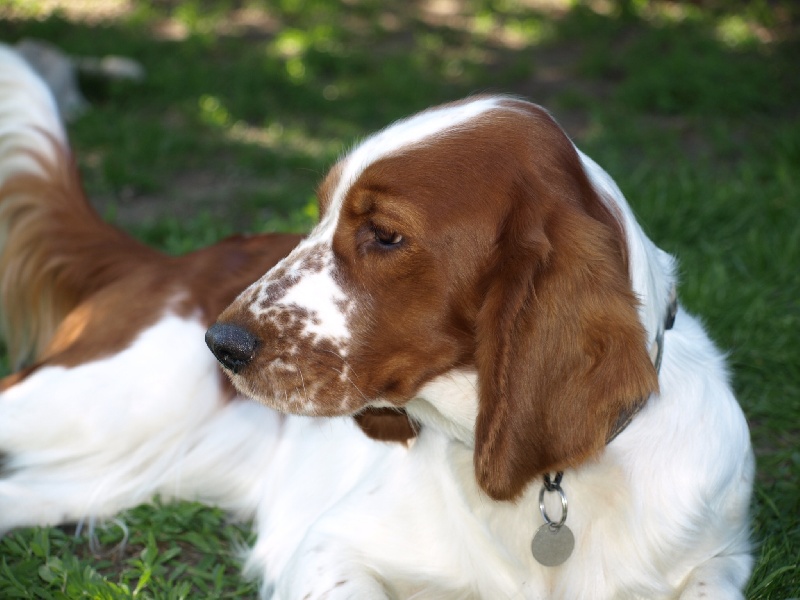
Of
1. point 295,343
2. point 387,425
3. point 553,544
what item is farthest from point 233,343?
point 553,544

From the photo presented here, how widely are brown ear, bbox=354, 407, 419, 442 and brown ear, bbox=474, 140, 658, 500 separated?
456 millimetres

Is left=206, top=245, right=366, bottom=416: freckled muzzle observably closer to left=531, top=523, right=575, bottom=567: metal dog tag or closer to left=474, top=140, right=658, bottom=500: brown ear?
left=474, top=140, right=658, bottom=500: brown ear

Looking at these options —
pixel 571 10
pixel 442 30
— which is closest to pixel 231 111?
pixel 442 30

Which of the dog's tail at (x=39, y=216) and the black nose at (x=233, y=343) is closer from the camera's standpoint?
the black nose at (x=233, y=343)

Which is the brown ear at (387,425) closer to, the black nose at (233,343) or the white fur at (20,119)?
the black nose at (233,343)

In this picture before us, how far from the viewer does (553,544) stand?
247cm

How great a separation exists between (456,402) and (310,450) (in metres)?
0.97

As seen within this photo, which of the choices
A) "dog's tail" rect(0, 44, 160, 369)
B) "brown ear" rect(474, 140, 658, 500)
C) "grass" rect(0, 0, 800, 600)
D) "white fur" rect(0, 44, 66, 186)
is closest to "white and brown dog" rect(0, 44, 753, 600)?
"brown ear" rect(474, 140, 658, 500)

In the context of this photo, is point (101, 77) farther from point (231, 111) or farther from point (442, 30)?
point (442, 30)

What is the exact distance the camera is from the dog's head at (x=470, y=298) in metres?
2.21

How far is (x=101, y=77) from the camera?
24.6ft

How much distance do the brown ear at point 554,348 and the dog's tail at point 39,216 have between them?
1.84 m

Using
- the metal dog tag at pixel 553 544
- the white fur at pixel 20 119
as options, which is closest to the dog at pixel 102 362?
the white fur at pixel 20 119

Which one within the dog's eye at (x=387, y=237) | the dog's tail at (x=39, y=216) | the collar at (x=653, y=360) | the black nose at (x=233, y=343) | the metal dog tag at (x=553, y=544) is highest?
the dog's eye at (x=387, y=237)
